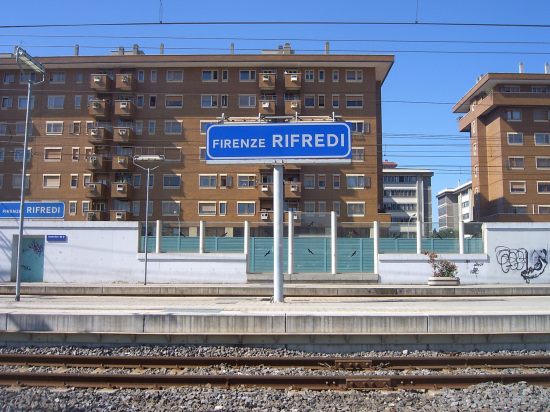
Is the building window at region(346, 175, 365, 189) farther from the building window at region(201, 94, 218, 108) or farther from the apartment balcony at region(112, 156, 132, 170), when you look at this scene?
the apartment balcony at region(112, 156, 132, 170)

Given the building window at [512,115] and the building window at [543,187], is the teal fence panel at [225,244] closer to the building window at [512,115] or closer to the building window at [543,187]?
the building window at [543,187]

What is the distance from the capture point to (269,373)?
922 centimetres

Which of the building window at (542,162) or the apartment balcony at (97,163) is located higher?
the building window at (542,162)

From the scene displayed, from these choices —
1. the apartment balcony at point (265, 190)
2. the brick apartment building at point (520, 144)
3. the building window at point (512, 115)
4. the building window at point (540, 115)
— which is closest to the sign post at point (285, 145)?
the apartment balcony at point (265, 190)

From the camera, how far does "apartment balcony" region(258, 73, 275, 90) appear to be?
50.2 m

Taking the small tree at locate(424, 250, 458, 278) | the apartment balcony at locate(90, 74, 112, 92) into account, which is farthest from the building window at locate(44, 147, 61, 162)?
the small tree at locate(424, 250, 458, 278)

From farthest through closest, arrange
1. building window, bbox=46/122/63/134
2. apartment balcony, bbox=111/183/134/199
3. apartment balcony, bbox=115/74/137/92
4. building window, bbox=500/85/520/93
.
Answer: building window, bbox=500/85/520/93
building window, bbox=46/122/63/134
apartment balcony, bbox=115/74/137/92
apartment balcony, bbox=111/183/134/199

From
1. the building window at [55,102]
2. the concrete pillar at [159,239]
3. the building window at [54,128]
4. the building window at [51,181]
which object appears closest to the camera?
the concrete pillar at [159,239]

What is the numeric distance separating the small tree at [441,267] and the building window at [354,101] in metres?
29.2

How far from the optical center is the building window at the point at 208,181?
5066 centimetres

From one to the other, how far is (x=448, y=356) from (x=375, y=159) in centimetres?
4204

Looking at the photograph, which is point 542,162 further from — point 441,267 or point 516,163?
point 441,267

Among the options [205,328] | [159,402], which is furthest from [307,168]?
[159,402]

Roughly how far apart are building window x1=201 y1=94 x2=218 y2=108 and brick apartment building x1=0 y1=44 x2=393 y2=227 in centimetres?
11
